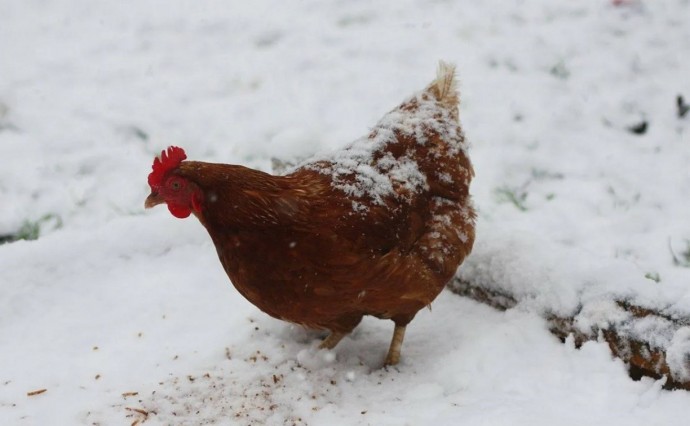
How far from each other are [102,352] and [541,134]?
264 cm

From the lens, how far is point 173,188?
2.16 m

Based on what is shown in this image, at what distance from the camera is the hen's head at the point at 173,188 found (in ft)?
7.05

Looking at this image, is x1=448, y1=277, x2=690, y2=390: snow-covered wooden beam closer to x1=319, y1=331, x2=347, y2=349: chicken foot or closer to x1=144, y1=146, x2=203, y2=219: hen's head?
x1=319, y1=331, x2=347, y2=349: chicken foot

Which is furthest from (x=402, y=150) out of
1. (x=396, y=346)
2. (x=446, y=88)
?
(x=396, y=346)

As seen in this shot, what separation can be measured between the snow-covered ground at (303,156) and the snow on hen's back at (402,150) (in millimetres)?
519

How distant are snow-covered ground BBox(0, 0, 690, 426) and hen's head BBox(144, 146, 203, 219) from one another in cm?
63

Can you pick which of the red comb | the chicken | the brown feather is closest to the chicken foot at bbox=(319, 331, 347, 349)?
the chicken

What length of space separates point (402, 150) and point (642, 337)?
1.09 metres

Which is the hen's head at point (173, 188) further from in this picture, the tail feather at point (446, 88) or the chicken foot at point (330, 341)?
the tail feather at point (446, 88)

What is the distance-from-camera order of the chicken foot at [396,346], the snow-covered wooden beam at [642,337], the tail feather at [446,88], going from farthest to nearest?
1. the tail feather at [446,88]
2. the chicken foot at [396,346]
3. the snow-covered wooden beam at [642,337]

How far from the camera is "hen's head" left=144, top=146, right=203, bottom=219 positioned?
2.15 metres

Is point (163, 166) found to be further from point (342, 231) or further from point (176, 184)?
point (342, 231)

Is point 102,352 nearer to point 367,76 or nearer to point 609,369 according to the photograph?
point 609,369

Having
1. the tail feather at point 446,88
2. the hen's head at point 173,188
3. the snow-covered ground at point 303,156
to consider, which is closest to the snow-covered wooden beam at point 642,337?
the snow-covered ground at point 303,156
